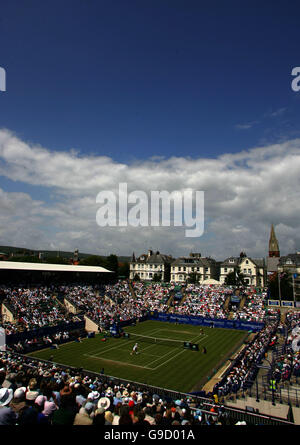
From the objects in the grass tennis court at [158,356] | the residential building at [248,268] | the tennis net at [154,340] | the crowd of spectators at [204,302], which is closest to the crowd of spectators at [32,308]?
the grass tennis court at [158,356]

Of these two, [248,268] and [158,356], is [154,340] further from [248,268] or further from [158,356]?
[248,268]

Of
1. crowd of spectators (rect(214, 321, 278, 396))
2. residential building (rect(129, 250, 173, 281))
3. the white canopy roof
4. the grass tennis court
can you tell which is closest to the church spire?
residential building (rect(129, 250, 173, 281))

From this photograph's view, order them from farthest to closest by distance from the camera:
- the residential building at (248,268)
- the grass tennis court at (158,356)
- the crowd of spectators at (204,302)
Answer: the residential building at (248,268)
the crowd of spectators at (204,302)
the grass tennis court at (158,356)

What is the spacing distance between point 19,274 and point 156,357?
3101 centimetres

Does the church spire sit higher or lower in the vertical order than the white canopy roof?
higher

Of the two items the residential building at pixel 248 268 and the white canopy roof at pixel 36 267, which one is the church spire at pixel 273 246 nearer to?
the residential building at pixel 248 268

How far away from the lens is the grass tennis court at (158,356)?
28075 millimetres

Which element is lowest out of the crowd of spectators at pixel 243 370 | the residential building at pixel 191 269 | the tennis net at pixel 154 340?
the tennis net at pixel 154 340

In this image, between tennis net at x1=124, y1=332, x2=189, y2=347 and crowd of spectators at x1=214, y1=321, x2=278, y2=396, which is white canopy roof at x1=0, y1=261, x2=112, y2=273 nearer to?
tennis net at x1=124, y1=332, x2=189, y2=347

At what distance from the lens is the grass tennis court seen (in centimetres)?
2808

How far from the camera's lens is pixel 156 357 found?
114 feet

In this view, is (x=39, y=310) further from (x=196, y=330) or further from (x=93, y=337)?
(x=196, y=330)

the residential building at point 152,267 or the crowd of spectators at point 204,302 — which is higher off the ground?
the residential building at point 152,267
